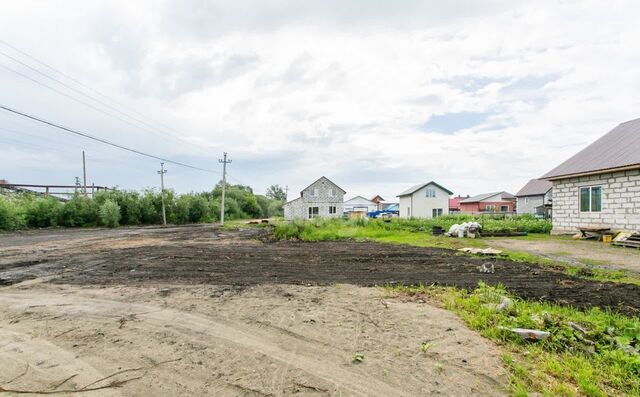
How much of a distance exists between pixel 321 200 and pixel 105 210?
24173 mm

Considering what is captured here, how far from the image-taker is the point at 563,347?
3.34 meters

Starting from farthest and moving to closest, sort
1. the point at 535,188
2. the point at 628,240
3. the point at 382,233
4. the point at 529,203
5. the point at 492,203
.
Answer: the point at 492,203, the point at 535,188, the point at 529,203, the point at 382,233, the point at 628,240

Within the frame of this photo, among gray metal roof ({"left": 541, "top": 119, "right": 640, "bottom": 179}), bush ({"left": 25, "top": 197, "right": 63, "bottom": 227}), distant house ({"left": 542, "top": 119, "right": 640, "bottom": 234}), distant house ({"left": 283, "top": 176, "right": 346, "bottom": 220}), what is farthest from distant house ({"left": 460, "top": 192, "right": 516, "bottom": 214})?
bush ({"left": 25, "top": 197, "right": 63, "bottom": 227})

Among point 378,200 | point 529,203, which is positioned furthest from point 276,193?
point 529,203

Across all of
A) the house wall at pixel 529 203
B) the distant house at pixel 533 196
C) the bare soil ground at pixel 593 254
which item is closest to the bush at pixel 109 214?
the bare soil ground at pixel 593 254

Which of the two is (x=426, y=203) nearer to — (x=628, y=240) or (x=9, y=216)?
(x=628, y=240)

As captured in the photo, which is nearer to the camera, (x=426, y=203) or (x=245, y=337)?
(x=245, y=337)

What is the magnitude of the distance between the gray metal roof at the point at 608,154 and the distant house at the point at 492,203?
40.6m

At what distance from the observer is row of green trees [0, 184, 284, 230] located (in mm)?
25547

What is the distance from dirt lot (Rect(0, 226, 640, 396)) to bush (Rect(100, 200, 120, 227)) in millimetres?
26251

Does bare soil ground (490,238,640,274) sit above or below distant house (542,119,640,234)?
below

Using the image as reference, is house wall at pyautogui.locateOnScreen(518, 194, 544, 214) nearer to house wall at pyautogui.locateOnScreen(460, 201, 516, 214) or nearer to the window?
house wall at pyautogui.locateOnScreen(460, 201, 516, 214)

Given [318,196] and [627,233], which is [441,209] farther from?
[627,233]

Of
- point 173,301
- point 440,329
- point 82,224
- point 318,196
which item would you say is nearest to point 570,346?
point 440,329
